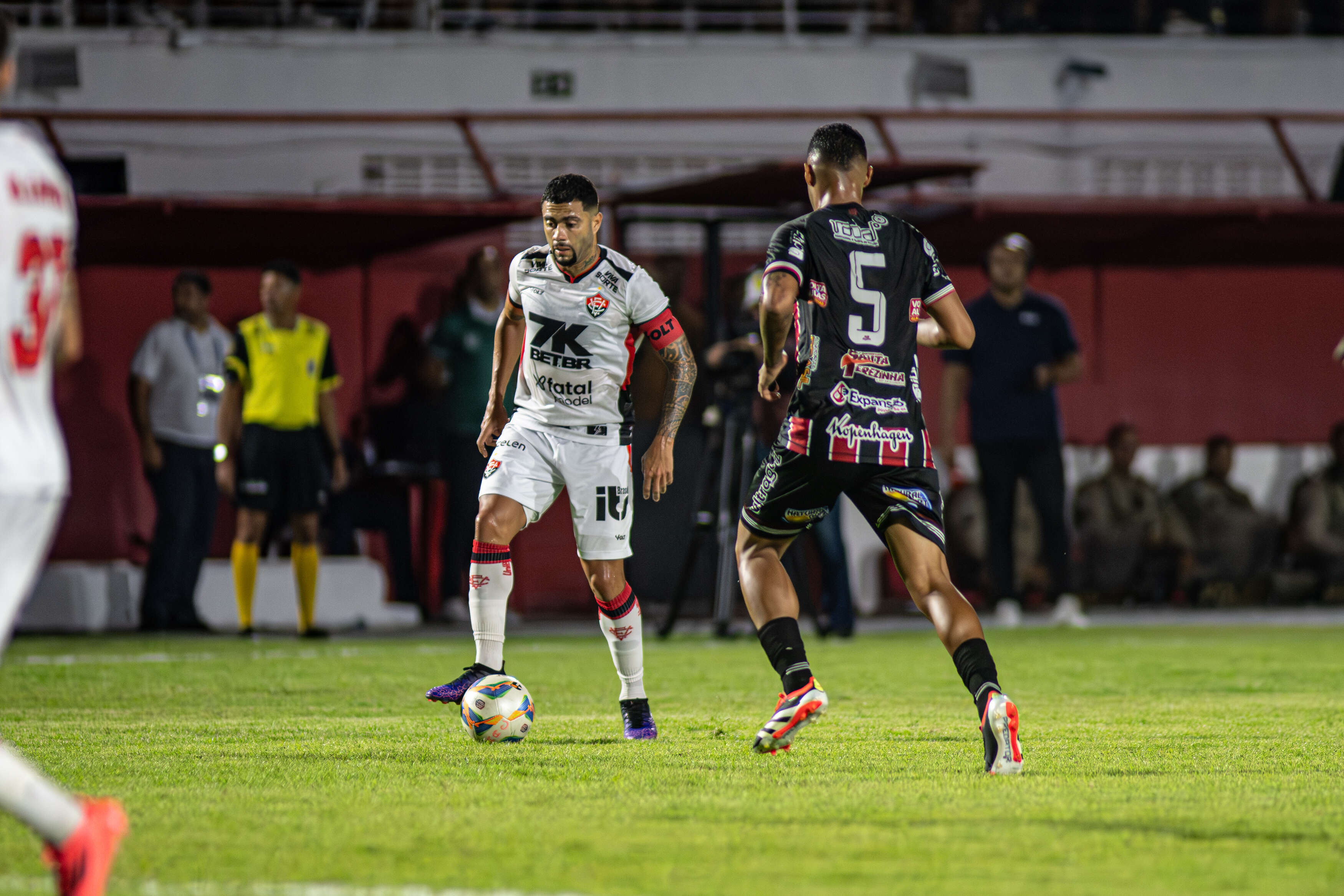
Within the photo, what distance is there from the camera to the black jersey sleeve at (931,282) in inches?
241

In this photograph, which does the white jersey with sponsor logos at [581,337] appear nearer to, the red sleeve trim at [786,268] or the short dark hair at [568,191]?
the short dark hair at [568,191]

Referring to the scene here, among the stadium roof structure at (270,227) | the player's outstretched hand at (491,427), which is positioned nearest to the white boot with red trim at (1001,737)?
the player's outstretched hand at (491,427)

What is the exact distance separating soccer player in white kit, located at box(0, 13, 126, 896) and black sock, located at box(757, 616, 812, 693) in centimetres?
275

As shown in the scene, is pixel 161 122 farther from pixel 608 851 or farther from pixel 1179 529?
pixel 608 851

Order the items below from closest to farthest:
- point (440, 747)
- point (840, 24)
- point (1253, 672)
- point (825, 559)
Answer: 1. point (440, 747)
2. point (1253, 672)
3. point (825, 559)
4. point (840, 24)

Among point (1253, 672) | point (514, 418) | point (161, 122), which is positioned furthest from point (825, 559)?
point (161, 122)

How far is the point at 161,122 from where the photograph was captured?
16094mm

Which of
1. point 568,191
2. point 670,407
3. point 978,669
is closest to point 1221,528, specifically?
point 670,407

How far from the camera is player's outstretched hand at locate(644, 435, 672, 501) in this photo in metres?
6.96

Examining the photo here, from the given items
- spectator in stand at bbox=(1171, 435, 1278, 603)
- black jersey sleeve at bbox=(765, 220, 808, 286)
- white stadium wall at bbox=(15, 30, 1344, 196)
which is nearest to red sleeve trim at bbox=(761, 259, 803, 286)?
black jersey sleeve at bbox=(765, 220, 808, 286)

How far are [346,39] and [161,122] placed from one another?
6.29ft

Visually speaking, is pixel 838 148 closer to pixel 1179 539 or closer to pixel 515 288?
pixel 515 288

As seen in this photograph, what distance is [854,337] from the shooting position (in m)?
5.99

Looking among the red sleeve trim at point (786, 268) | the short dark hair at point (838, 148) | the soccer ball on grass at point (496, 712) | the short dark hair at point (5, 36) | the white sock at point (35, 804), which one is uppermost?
the short dark hair at point (5, 36)
